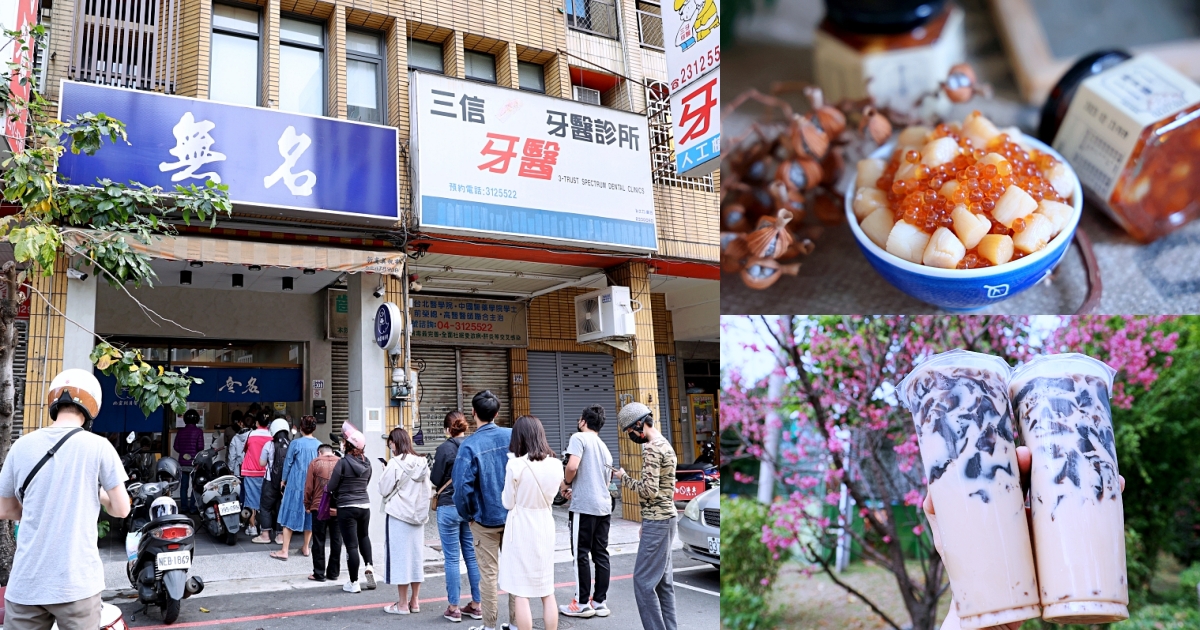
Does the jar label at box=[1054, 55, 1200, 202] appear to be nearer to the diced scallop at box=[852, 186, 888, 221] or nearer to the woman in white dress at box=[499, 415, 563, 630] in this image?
the diced scallop at box=[852, 186, 888, 221]

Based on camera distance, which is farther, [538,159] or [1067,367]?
[538,159]

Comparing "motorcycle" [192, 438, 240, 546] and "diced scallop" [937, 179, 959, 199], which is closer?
"diced scallop" [937, 179, 959, 199]

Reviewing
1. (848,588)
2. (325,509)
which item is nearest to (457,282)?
(325,509)

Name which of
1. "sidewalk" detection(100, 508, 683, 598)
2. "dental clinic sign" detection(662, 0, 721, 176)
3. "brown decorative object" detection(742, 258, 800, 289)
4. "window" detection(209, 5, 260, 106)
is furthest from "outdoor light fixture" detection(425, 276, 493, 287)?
"brown decorative object" detection(742, 258, 800, 289)

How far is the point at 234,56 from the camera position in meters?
7.93

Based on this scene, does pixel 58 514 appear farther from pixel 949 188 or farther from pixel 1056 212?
pixel 1056 212

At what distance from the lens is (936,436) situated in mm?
1687

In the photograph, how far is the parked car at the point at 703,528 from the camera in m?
6.32

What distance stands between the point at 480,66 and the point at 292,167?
303 cm

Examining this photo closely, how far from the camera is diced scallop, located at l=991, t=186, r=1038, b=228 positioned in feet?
5.95

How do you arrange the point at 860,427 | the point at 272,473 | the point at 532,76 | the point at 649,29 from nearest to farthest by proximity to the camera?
the point at 860,427, the point at 272,473, the point at 532,76, the point at 649,29

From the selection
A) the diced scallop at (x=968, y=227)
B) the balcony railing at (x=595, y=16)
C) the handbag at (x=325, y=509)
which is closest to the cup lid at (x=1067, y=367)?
the diced scallop at (x=968, y=227)

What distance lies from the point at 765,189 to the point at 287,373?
901 centimetres

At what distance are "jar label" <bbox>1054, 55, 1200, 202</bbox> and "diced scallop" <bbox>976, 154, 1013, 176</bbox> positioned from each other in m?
0.18
